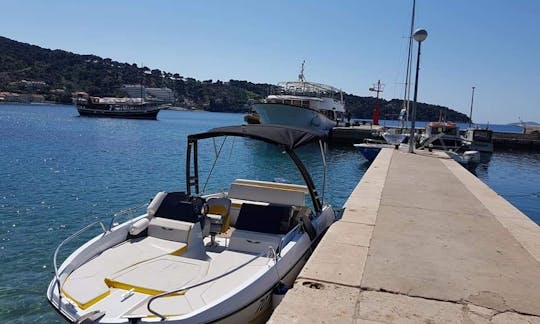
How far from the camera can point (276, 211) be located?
774 cm

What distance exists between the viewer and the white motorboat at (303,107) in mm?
43375

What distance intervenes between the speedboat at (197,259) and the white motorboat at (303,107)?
34351 mm

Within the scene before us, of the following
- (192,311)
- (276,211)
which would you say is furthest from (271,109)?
→ (192,311)

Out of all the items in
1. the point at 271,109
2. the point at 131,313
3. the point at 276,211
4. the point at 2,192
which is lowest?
the point at 2,192

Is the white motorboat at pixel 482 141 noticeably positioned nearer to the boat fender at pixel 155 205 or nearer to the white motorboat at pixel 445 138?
the white motorboat at pixel 445 138

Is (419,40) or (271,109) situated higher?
(419,40)

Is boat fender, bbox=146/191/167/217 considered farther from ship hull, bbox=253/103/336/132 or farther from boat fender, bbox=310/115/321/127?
boat fender, bbox=310/115/321/127

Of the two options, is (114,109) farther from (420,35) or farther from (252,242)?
(252,242)

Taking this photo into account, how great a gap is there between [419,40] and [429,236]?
1671 cm

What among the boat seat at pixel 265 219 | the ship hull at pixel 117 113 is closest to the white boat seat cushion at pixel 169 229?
the boat seat at pixel 265 219

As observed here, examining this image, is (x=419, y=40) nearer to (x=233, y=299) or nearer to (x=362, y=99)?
(x=233, y=299)

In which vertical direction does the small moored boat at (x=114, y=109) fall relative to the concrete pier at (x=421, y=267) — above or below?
above

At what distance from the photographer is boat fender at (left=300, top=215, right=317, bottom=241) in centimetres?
779

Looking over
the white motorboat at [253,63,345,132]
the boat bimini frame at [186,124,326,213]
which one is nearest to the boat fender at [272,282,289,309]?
the boat bimini frame at [186,124,326,213]
